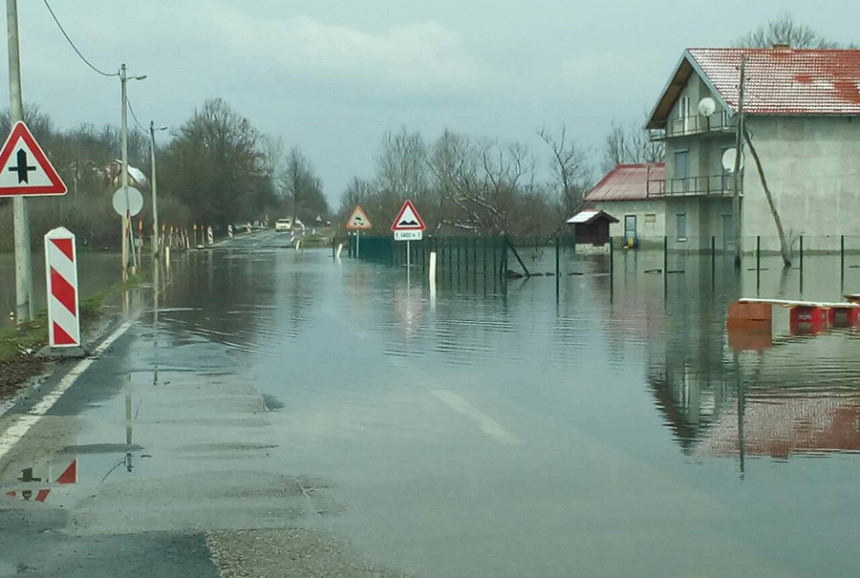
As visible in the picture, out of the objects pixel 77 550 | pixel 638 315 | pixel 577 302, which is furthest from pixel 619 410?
pixel 577 302

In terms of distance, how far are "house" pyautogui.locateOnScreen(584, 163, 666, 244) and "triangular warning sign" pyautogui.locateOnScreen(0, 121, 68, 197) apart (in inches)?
2400

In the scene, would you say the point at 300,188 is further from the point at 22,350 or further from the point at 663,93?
the point at 22,350

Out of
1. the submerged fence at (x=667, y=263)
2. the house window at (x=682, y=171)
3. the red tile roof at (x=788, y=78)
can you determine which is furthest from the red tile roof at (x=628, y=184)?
the red tile roof at (x=788, y=78)

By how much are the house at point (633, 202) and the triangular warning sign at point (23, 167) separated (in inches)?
2400

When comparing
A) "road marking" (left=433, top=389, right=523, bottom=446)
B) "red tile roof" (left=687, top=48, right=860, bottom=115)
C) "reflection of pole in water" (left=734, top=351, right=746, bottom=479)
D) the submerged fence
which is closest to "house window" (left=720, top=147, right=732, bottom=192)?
the submerged fence

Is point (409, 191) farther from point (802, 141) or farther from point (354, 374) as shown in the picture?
point (354, 374)

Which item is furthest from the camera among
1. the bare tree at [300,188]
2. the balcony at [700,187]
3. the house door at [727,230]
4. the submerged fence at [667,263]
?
the bare tree at [300,188]

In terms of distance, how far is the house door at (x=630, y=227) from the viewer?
77.1 metres

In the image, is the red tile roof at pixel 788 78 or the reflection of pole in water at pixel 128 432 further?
the red tile roof at pixel 788 78

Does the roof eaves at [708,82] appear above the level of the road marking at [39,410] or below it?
above

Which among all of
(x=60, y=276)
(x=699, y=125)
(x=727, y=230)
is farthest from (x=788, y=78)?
(x=60, y=276)

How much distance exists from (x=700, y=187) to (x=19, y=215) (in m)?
48.8

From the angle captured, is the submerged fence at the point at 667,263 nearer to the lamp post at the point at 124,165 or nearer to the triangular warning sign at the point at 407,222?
the triangular warning sign at the point at 407,222

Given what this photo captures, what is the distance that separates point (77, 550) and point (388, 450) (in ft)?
9.80
